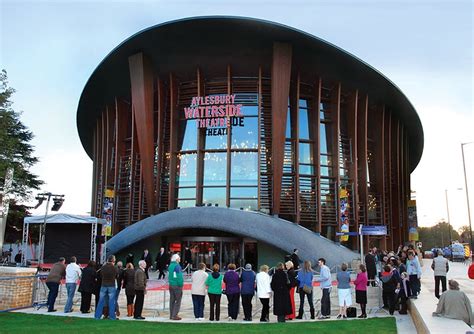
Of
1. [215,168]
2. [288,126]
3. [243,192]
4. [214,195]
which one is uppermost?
[288,126]

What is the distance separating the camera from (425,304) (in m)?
12.3

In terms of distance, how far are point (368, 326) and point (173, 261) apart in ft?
17.7

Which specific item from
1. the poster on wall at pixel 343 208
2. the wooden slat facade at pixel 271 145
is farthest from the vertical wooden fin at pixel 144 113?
the poster on wall at pixel 343 208

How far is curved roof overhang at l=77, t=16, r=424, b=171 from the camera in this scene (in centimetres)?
3053

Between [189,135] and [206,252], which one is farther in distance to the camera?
[189,135]

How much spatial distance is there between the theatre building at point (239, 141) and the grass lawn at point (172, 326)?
672 inches

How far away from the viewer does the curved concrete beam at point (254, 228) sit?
28156mm

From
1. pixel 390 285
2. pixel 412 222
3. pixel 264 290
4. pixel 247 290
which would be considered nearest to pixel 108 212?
pixel 247 290

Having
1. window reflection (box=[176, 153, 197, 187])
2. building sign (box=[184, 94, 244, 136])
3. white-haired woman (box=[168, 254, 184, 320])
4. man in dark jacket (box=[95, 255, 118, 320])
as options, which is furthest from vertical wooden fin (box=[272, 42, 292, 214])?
man in dark jacket (box=[95, 255, 118, 320])

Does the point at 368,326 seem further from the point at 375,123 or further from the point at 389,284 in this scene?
the point at 375,123

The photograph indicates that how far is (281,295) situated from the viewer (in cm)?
1173

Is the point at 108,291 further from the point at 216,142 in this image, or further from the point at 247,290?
the point at 216,142

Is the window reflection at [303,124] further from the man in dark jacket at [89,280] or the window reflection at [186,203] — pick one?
the man in dark jacket at [89,280]

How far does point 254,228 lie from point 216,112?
9.35m
